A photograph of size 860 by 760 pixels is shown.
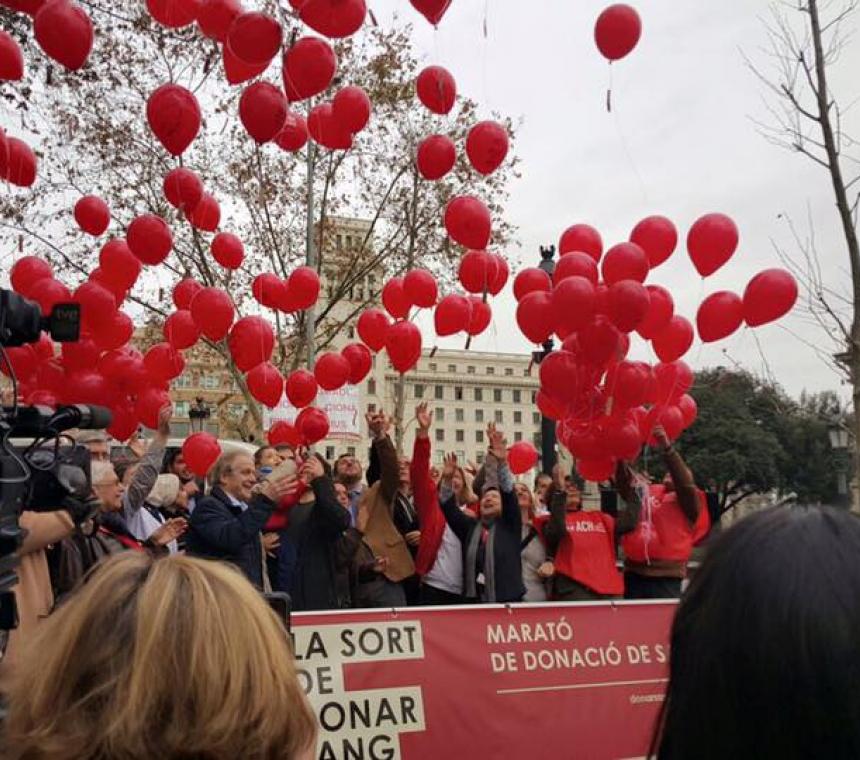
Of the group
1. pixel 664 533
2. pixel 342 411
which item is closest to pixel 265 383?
pixel 664 533

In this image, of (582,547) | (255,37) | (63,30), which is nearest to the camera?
(255,37)

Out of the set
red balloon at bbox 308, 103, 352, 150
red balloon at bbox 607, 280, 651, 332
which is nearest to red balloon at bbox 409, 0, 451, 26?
red balloon at bbox 308, 103, 352, 150

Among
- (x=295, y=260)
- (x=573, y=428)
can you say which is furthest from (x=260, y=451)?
(x=295, y=260)

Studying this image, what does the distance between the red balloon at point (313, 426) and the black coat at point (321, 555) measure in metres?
2.05

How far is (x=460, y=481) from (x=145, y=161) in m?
11.8

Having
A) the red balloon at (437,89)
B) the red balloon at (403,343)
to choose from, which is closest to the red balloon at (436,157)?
the red balloon at (437,89)

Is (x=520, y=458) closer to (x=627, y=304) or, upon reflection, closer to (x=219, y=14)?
(x=627, y=304)

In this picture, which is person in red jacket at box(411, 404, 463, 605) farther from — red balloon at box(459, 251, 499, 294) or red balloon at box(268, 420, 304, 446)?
red balloon at box(268, 420, 304, 446)

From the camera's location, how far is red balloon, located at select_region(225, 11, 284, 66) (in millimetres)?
6414

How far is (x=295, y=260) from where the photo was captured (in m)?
20.3

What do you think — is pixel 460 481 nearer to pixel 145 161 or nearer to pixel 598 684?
pixel 598 684

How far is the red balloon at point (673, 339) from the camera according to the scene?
8.68m

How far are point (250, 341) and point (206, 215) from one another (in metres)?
1.24

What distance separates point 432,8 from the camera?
6594 millimetres
